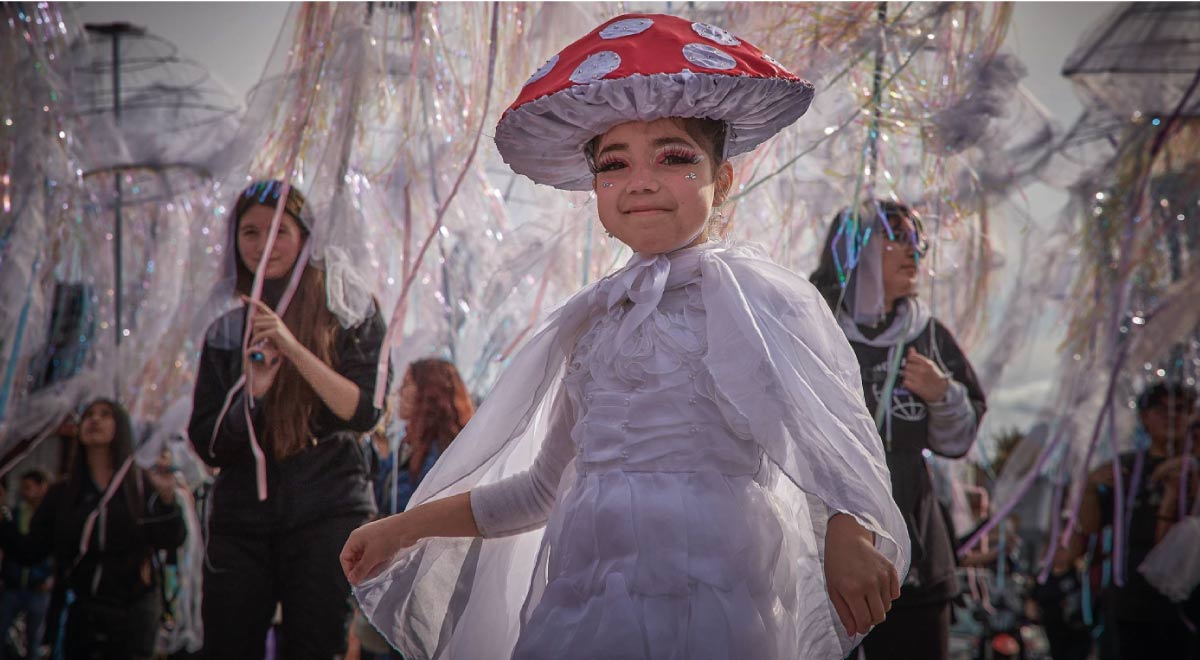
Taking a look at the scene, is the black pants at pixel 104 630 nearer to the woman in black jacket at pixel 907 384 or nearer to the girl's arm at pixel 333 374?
the girl's arm at pixel 333 374

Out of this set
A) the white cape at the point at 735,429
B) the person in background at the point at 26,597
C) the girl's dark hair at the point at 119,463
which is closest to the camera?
the white cape at the point at 735,429

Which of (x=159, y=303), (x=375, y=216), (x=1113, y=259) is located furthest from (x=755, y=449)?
(x=159, y=303)

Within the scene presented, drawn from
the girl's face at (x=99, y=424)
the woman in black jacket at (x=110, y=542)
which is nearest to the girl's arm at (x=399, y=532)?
the woman in black jacket at (x=110, y=542)

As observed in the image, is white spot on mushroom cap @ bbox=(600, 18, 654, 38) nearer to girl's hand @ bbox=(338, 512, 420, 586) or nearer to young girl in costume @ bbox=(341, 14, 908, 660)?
young girl in costume @ bbox=(341, 14, 908, 660)

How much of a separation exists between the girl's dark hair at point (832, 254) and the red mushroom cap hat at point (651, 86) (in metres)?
0.87

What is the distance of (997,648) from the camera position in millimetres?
6555

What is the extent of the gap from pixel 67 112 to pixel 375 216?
1.14 metres

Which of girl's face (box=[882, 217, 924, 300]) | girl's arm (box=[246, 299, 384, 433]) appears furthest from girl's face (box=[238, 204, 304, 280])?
girl's face (box=[882, 217, 924, 300])

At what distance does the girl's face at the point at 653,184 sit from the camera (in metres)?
1.90

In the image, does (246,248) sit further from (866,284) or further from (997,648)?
(997,648)

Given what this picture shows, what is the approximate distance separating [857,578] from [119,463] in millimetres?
3462

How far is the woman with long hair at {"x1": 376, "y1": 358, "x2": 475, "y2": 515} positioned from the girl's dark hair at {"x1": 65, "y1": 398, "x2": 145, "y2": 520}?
1.02m

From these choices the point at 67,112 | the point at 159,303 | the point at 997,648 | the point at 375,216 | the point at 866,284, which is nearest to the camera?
the point at 866,284

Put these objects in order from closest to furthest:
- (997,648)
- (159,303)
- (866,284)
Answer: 1. (866,284)
2. (159,303)
3. (997,648)
